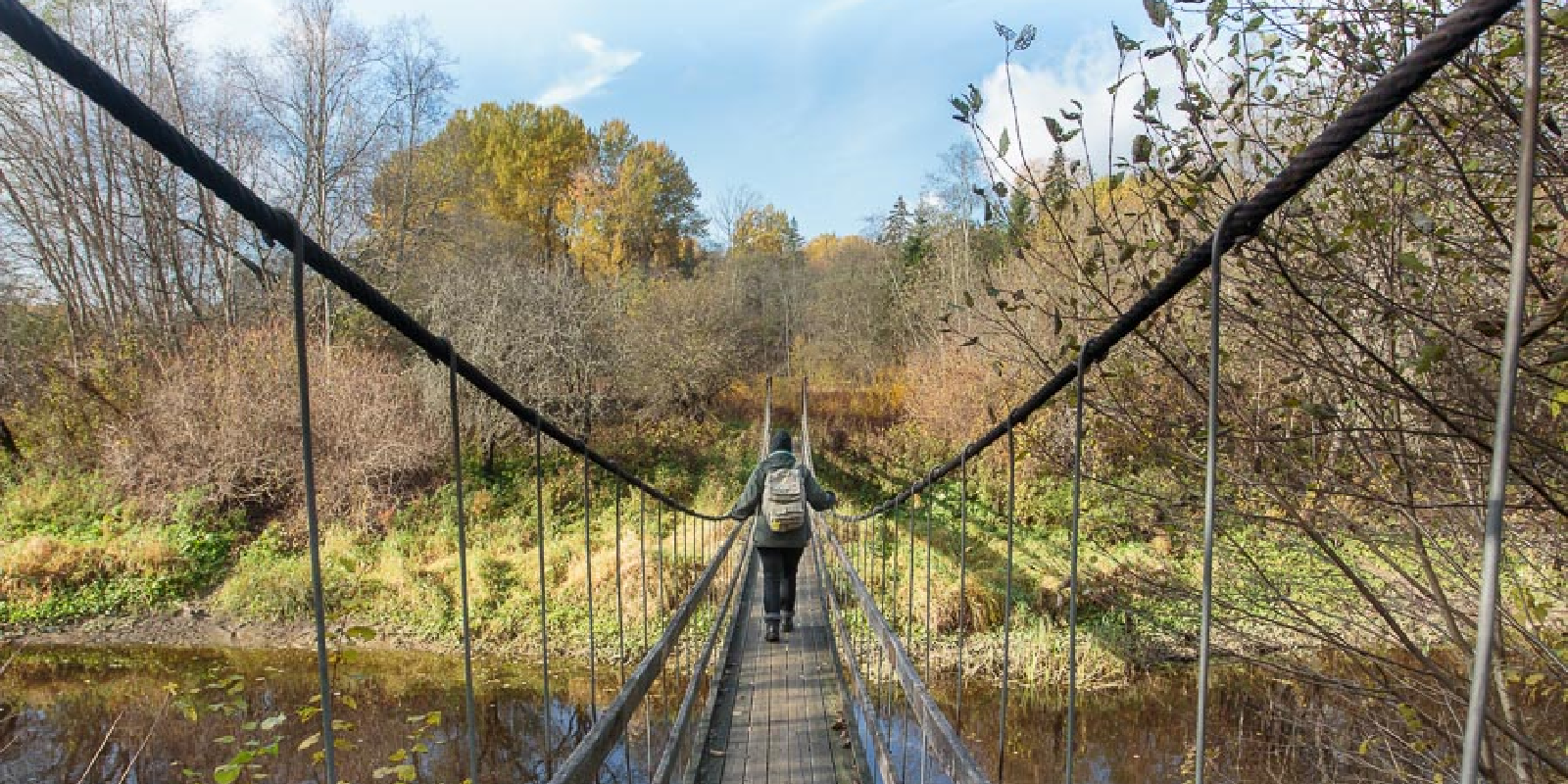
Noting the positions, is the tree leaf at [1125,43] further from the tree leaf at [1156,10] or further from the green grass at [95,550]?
the green grass at [95,550]

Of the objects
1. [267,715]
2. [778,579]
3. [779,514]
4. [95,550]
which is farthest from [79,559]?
[779,514]

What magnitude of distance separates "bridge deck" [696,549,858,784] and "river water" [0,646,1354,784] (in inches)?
46.7

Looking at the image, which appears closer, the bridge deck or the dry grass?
the bridge deck

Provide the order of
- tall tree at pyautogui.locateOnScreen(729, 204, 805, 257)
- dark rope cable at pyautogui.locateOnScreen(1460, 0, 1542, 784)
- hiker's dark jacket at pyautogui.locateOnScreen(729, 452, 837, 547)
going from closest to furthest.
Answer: dark rope cable at pyautogui.locateOnScreen(1460, 0, 1542, 784) < hiker's dark jacket at pyautogui.locateOnScreen(729, 452, 837, 547) < tall tree at pyautogui.locateOnScreen(729, 204, 805, 257)

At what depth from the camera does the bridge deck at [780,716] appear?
10.6ft

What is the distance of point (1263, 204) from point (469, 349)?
1292 centimetres

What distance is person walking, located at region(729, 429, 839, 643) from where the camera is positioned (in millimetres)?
4445

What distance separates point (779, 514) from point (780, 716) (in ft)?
3.48

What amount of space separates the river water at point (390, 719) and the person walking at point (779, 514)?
1.24m

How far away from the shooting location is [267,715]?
6.68 m

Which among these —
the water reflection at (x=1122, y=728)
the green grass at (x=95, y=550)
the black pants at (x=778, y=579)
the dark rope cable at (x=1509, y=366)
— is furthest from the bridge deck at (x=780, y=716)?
the green grass at (x=95, y=550)

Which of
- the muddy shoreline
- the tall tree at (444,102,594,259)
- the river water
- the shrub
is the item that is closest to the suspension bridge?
the river water

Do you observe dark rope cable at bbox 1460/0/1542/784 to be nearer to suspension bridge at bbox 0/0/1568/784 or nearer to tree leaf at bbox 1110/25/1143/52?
suspension bridge at bbox 0/0/1568/784

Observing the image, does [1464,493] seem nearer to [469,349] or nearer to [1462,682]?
[1462,682]
